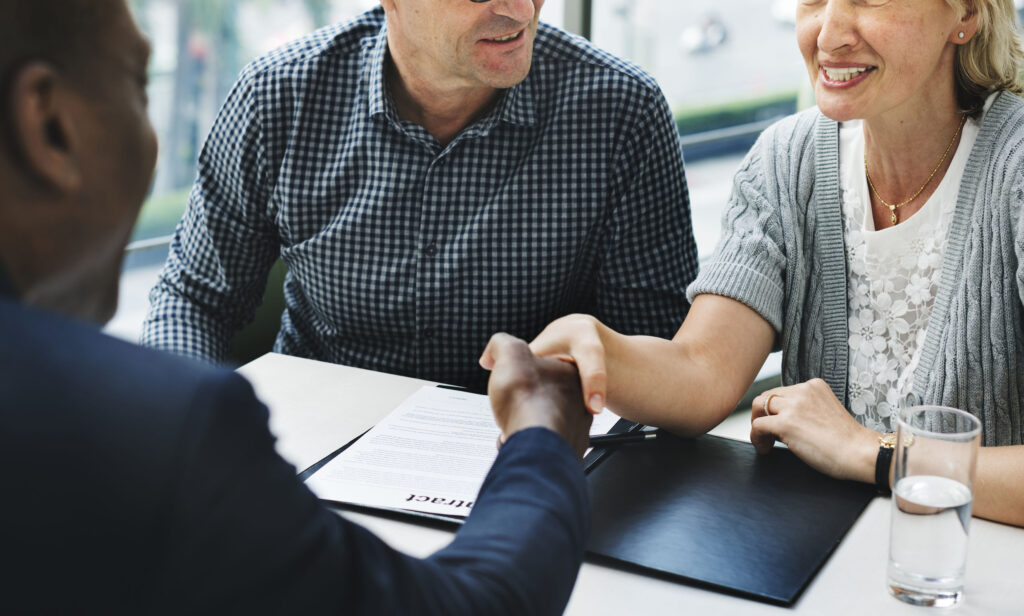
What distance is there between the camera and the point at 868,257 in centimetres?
157

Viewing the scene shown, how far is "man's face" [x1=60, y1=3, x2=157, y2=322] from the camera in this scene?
59 cm

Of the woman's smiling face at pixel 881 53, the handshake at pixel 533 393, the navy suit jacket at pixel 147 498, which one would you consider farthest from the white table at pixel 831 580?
the woman's smiling face at pixel 881 53

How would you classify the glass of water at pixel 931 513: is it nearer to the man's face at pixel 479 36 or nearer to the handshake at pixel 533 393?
the handshake at pixel 533 393

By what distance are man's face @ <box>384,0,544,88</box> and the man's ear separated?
1191mm

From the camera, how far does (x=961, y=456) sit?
0.96 metres

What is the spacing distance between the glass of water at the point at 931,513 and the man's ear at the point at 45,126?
2.55ft

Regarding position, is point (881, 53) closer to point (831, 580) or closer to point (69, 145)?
point (831, 580)

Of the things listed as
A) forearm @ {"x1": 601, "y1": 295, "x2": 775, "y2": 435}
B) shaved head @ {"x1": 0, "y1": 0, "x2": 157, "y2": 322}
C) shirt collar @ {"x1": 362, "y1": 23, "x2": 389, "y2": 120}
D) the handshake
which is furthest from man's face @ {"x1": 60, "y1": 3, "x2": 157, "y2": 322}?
shirt collar @ {"x1": 362, "y1": 23, "x2": 389, "y2": 120}

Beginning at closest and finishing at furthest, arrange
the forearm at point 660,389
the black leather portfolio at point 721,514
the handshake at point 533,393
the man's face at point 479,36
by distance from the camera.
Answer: the handshake at point 533,393 → the black leather portfolio at point 721,514 → the forearm at point 660,389 → the man's face at point 479,36

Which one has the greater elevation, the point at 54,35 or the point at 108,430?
the point at 54,35

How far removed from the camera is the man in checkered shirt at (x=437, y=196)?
5.82 ft

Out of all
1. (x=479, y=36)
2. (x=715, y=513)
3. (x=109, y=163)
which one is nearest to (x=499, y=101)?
(x=479, y=36)

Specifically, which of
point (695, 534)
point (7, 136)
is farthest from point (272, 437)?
point (695, 534)

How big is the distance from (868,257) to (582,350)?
1.98 ft
